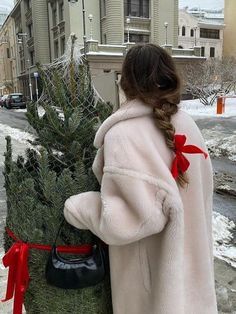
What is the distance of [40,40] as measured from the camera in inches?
1783

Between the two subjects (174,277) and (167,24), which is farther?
(167,24)

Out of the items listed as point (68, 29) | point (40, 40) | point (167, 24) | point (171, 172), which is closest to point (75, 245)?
point (171, 172)

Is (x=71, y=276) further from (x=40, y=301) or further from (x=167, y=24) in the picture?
(x=167, y=24)

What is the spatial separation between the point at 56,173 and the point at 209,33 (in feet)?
213

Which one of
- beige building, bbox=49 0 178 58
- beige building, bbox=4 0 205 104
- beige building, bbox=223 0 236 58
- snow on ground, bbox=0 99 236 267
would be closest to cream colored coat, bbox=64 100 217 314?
snow on ground, bbox=0 99 236 267

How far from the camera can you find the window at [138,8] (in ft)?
126

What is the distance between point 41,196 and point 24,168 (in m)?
0.25

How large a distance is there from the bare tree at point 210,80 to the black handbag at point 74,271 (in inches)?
957

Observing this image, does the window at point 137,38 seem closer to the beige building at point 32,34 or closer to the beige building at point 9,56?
the beige building at point 32,34

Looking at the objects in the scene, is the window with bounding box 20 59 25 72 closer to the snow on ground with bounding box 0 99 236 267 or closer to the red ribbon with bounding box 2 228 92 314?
the snow on ground with bounding box 0 99 236 267

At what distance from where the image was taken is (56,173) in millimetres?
1947

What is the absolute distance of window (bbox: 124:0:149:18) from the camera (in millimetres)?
38322

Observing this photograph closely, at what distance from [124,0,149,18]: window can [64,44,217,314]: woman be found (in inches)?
1537

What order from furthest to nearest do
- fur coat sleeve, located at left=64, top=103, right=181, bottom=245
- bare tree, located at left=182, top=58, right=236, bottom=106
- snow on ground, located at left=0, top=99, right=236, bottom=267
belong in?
1. bare tree, located at left=182, top=58, right=236, bottom=106
2. snow on ground, located at left=0, top=99, right=236, bottom=267
3. fur coat sleeve, located at left=64, top=103, right=181, bottom=245
